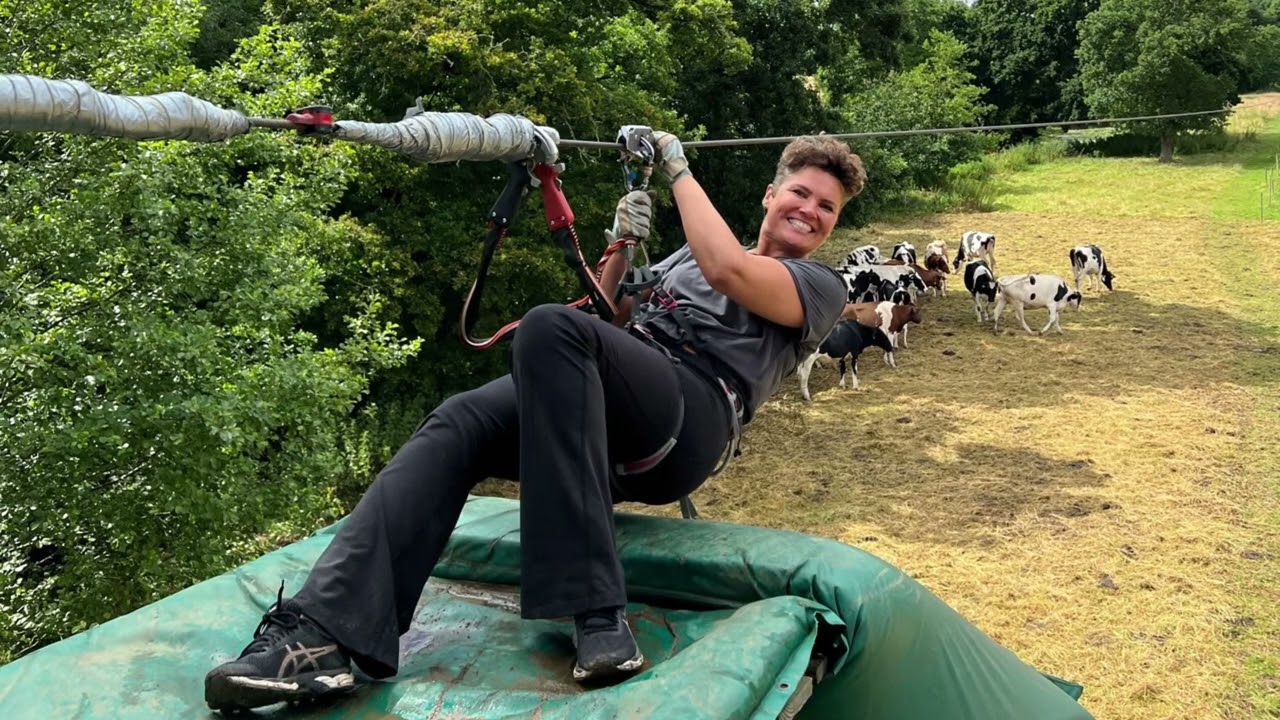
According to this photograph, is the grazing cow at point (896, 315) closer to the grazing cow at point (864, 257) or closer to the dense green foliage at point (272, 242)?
the grazing cow at point (864, 257)

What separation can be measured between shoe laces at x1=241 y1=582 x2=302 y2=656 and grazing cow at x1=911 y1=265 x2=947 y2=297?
1225cm

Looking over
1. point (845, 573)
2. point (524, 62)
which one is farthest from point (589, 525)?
point (524, 62)

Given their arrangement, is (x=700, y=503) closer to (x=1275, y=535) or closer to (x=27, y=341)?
(x=1275, y=535)

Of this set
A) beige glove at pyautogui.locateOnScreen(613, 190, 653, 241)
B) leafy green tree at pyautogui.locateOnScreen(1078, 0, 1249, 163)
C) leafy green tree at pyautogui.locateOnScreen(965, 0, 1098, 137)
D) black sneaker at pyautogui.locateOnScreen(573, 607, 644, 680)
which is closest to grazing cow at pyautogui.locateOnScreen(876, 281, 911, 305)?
beige glove at pyautogui.locateOnScreen(613, 190, 653, 241)

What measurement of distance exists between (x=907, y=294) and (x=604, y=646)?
10.4m

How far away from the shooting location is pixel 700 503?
8.59m

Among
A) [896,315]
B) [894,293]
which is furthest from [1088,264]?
[896,315]

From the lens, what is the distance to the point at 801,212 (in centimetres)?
302

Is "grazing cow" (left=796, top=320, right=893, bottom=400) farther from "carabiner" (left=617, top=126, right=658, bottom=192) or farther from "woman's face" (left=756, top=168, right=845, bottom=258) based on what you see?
"carabiner" (left=617, top=126, right=658, bottom=192)

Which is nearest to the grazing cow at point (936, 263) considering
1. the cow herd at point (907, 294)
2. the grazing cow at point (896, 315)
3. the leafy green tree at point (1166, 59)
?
the cow herd at point (907, 294)

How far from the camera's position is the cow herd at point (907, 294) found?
37.1 feet

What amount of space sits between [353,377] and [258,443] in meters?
0.83

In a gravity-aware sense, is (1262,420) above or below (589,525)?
below

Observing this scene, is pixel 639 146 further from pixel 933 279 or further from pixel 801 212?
pixel 933 279
